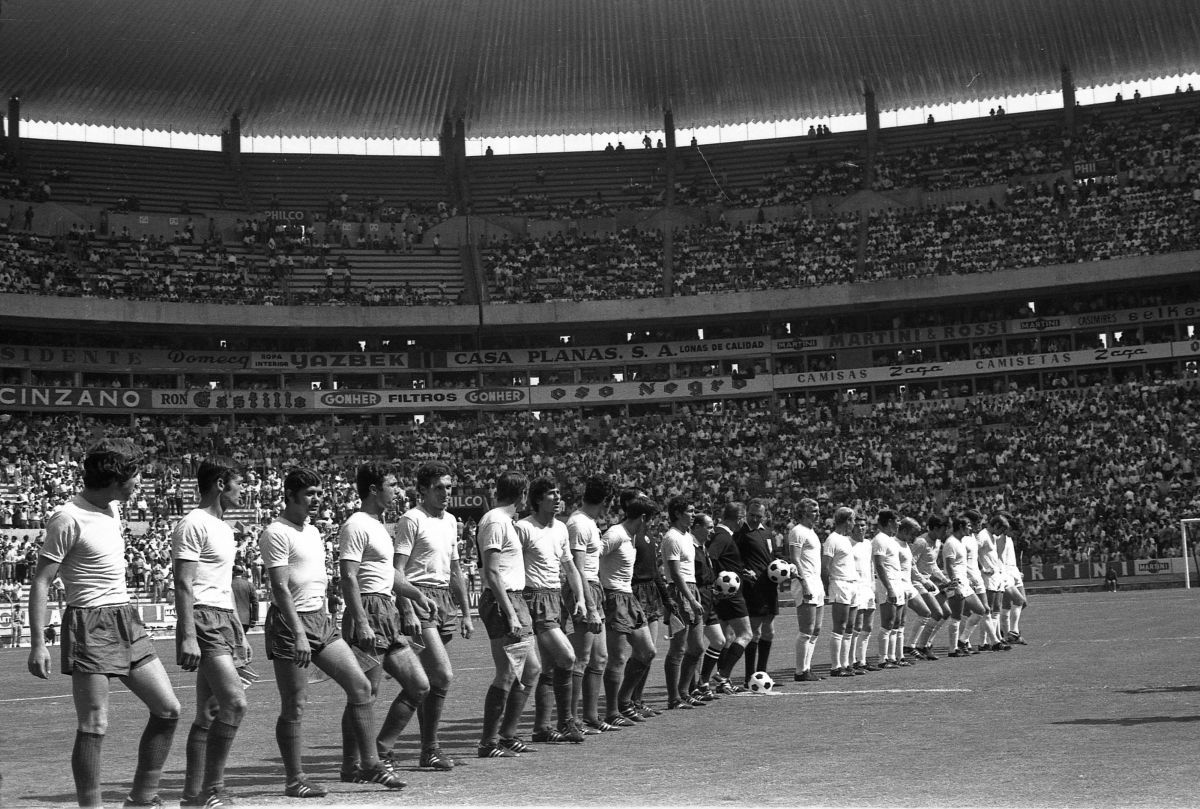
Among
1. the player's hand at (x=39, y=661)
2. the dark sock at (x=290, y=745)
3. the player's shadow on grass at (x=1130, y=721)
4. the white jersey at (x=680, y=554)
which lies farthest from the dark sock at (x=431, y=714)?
the player's shadow on grass at (x=1130, y=721)

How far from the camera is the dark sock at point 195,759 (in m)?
8.86

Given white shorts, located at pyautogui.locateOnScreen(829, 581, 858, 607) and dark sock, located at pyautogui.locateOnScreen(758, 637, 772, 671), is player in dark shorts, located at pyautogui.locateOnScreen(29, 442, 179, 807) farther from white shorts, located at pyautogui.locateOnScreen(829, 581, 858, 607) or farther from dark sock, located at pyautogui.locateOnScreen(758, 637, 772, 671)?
white shorts, located at pyautogui.locateOnScreen(829, 581, 858, 607)

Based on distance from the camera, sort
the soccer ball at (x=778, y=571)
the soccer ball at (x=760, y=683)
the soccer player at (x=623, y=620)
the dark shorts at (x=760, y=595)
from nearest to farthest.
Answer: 1. the soccer player at (x=623, y=620)
2. the soccer ball at (x=778, y=571)
3. the soccer ball at (x=760, y=683)
4. the dark shorts at (x=760, y=595)

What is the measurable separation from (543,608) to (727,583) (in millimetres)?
4064

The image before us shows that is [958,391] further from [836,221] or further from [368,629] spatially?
[368,629]

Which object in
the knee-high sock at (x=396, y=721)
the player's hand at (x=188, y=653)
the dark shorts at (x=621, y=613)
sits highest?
the player's hand at (x=188, y=653)

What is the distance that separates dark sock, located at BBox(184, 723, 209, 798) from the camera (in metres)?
8.86

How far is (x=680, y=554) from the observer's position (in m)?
14.7

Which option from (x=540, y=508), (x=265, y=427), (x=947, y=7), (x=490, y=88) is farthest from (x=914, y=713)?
(x=490, y=88)

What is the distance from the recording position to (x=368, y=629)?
Answer: 9.84 m

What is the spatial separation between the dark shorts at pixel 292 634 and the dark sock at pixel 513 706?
7.16ft

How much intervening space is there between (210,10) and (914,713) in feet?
177

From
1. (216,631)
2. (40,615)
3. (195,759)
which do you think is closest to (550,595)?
(216,631)

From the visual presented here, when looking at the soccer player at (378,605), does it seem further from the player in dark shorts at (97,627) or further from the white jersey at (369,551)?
the player in dark shorts at (97,627)
